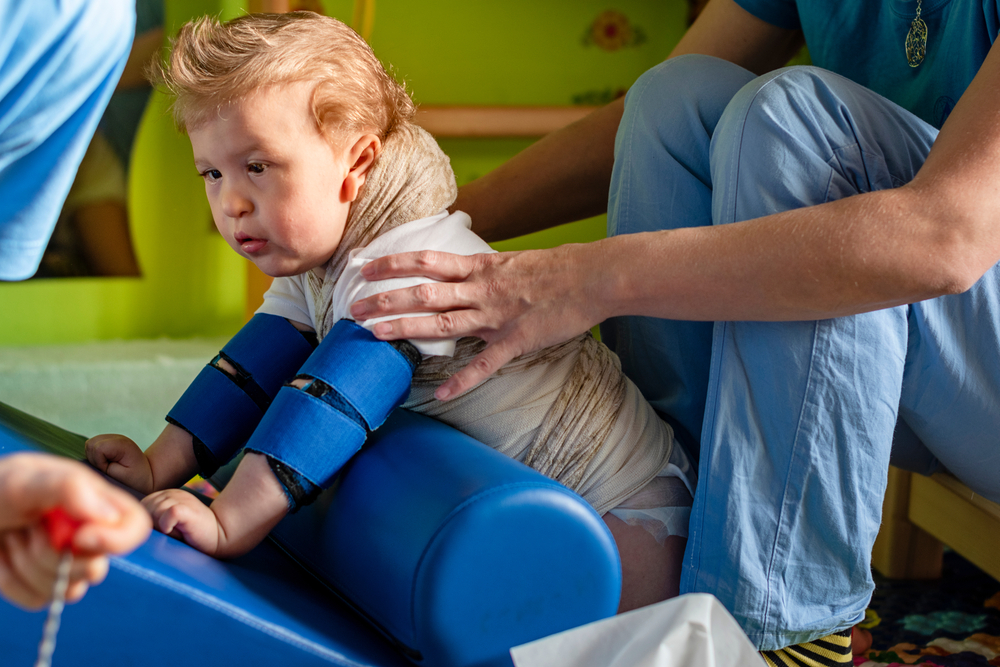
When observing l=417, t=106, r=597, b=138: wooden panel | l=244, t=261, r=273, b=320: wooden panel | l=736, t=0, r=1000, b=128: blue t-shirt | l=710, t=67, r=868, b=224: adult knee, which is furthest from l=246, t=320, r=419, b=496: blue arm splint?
l=417, t=106, r=597, b=138: wooden panel

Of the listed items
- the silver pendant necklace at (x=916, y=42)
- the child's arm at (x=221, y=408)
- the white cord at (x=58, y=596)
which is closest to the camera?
the white cord at (x=58, y=596)

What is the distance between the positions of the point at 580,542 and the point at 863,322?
310 mm

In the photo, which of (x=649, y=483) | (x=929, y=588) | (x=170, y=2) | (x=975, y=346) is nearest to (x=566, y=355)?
(x=649, y=483)

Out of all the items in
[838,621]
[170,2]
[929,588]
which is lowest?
[929,588]

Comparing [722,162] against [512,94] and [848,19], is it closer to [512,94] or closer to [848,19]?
[848,19]

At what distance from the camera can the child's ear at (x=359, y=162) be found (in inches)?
31.6

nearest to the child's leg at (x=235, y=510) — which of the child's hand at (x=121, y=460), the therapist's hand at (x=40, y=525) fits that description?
the child's hand at (x=121, y=460)

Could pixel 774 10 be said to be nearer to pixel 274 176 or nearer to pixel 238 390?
pixel 274 176

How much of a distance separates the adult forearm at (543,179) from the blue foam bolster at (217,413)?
1.35ft

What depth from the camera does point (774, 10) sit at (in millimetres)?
1164

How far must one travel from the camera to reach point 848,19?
103 centimetres

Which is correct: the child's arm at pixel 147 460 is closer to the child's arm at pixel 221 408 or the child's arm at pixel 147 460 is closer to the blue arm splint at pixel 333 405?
the child's arm at pixel 221 408

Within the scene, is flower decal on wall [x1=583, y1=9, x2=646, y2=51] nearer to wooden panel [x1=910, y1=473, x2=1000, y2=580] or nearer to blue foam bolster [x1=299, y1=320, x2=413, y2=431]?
wooden panel [x1=910, y1=473, x2=1000, y2=580]

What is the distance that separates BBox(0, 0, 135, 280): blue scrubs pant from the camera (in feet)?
2.25
